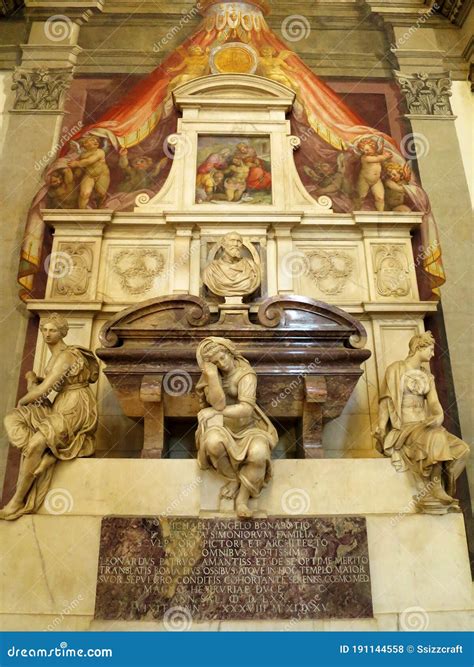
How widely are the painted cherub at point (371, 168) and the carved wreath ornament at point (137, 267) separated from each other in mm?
2485

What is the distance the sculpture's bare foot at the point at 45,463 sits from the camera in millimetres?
4812

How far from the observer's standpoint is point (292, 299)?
5777 millimetres

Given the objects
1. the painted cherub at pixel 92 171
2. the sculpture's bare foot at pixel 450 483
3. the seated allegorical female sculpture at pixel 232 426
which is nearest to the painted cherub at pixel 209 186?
the painted cherub at pixel 92 171

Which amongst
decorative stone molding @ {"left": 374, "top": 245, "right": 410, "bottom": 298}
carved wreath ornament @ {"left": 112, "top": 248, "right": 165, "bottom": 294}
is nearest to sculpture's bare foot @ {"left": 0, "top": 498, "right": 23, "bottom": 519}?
carved wreath ornament @ {"left": 112, "top": 248, "right": 165, "bottom": 294}

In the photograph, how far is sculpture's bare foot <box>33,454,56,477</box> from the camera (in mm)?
4812

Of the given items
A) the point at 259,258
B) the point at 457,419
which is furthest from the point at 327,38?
the point at 457,419

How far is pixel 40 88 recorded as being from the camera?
7973 mm

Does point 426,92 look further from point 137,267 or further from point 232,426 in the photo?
point 232,426

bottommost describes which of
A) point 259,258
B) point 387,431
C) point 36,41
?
point 387,431

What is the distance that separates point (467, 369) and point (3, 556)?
4904mm

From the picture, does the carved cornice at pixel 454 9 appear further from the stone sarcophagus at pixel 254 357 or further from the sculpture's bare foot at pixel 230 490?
the sculpture's bare foot at pixel 230 490

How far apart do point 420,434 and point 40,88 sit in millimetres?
6484

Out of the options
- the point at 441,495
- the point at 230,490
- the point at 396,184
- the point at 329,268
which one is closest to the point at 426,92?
the point at 396,184

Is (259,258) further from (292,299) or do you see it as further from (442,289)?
(442,289)
